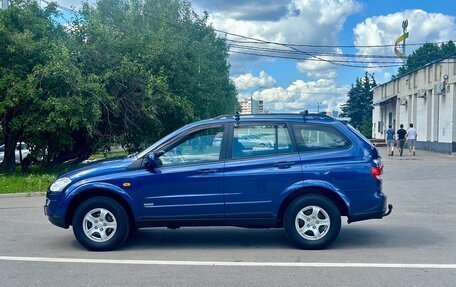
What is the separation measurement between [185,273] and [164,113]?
16048 mm

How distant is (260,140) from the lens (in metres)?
7.17

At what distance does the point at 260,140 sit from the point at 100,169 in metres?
2.27

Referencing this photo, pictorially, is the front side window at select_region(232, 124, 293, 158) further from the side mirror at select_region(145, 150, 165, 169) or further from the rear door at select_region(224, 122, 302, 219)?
the side mirror at select_region(145, 150, 165, 169)

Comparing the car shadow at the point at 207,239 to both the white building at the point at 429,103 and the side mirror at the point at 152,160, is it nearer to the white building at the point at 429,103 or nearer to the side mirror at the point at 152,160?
the side mirror at the point at 152,160

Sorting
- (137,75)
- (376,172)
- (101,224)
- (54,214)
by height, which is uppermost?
(137,75)

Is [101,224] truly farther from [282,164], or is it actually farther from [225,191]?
[282,164]

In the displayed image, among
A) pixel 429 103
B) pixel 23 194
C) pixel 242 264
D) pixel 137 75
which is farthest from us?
pixel 429 103

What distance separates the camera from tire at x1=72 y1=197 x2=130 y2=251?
6.99 metres

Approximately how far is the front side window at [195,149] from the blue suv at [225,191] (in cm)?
1

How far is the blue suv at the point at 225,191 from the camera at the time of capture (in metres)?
6.94

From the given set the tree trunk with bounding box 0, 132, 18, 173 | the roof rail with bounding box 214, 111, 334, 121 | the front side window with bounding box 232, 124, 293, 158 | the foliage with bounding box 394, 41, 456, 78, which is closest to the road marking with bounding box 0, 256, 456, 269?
the front side window with bounding box 232, 124, 293, 158

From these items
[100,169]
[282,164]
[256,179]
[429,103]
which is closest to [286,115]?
[282,164]

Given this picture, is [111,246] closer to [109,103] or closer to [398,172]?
[109,103]

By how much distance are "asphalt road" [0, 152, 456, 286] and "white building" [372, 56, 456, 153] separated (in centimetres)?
2125
